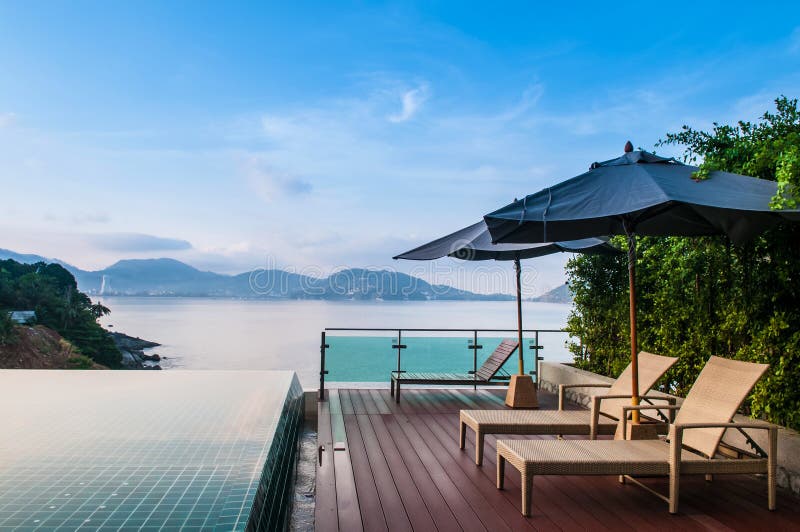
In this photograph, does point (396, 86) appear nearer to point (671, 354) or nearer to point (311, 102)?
point (311, 102)

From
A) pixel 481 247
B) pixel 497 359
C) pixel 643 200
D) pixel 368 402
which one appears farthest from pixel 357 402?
pixel 643 200

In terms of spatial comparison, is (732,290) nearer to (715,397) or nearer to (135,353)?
(715,397)

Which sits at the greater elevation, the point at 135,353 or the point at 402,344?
the point at 402,344

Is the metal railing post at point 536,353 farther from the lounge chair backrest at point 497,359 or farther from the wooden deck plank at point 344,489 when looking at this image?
the wooden deck plank at point 344,489

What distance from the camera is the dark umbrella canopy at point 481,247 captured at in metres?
5.90

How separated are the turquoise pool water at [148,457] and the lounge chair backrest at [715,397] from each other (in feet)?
8.46

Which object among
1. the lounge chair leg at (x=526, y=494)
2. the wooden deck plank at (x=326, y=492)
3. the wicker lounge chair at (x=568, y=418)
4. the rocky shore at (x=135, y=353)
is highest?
the wicker lounge chair at (x=568, y=418)

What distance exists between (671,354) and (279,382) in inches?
168

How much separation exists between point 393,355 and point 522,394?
1962 mm

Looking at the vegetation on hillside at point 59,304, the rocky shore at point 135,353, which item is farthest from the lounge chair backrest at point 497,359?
Answer: the rocky shore at point 135,353

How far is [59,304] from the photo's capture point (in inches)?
1257

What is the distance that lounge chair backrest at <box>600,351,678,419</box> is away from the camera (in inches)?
172

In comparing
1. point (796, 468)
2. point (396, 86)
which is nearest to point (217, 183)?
point (396, 86)

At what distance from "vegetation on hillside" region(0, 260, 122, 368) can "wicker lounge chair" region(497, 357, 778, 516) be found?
102 ft
